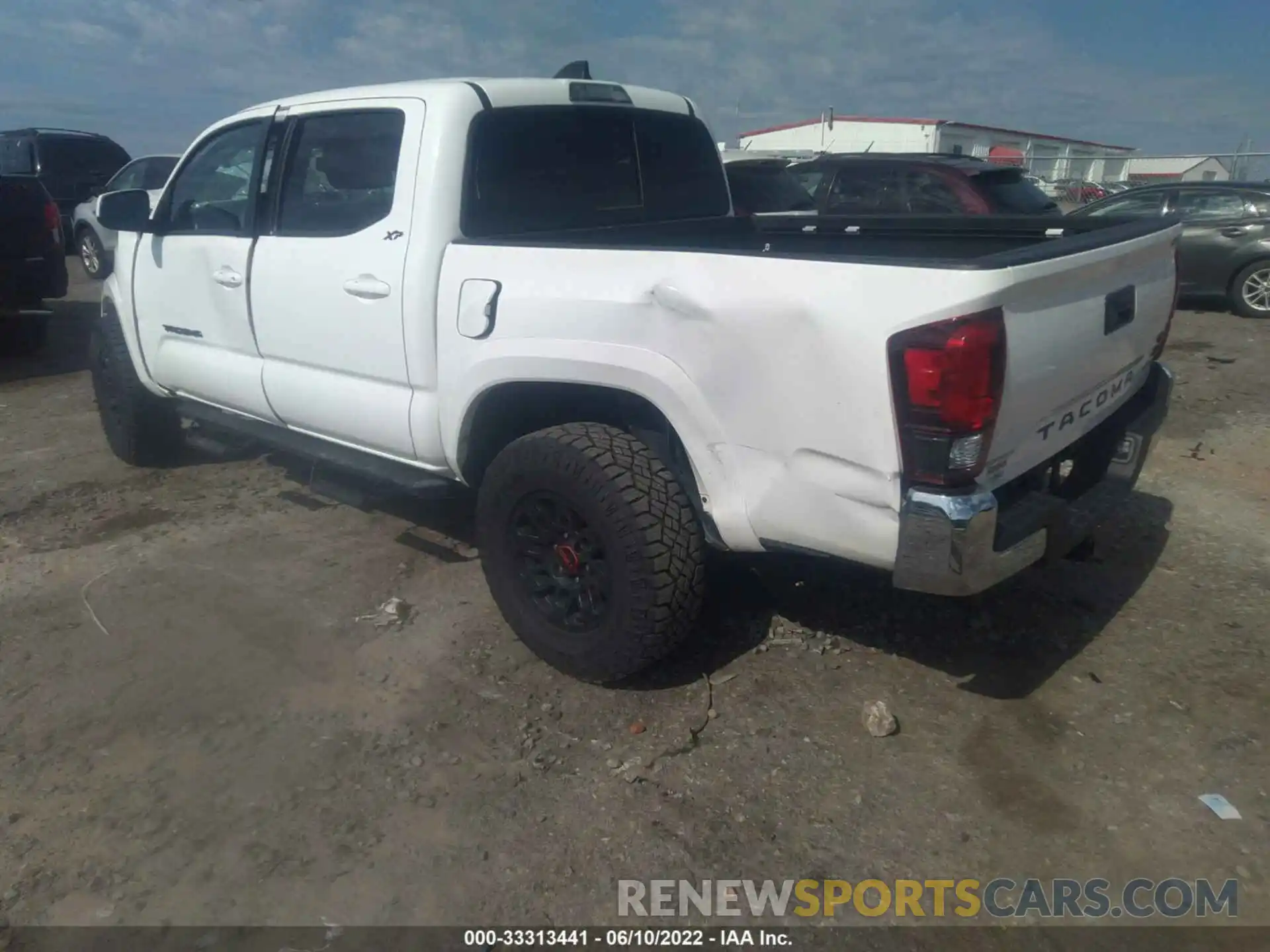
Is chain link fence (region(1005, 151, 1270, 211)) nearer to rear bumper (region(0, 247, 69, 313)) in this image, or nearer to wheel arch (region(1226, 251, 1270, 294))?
wheel arch (region(1226, 251, 1270, 294))

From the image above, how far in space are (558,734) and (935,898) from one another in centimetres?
122

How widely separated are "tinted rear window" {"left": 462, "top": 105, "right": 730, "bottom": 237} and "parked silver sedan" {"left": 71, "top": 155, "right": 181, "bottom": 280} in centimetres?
1096

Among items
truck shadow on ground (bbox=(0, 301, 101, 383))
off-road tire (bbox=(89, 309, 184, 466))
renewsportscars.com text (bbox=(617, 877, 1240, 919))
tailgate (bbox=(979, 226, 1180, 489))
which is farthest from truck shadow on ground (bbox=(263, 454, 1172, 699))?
truck shadow on ground (bbox=(0, 301, 101, 383))

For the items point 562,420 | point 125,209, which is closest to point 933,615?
point 562,420

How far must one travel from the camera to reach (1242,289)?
10.1m

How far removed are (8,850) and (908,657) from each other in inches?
111

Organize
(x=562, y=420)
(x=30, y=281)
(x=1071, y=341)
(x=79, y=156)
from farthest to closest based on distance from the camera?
(x=79, y=156), (x=30, y=281), (x=562, y=420), (x=1071, y=341)

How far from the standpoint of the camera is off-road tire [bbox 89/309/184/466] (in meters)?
5.29

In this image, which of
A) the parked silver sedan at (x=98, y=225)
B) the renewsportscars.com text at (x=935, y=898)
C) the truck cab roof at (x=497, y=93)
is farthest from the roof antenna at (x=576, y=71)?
the parked silver sedan at (x=98, y=225)

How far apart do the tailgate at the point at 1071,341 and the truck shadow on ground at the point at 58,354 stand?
831cm

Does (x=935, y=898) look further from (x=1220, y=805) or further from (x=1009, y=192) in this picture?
(x=1009, y=192)
